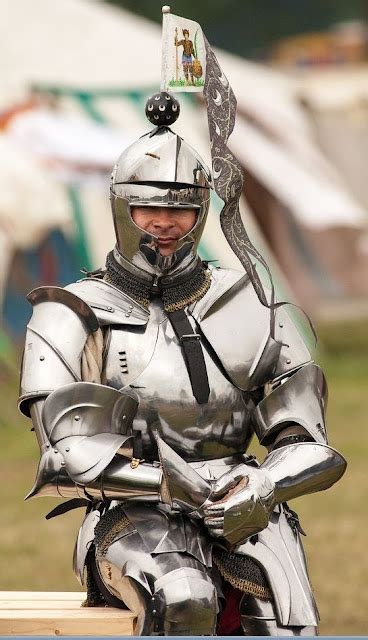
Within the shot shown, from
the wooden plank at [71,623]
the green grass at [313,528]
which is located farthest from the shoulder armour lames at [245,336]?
the green grass at [313,528]

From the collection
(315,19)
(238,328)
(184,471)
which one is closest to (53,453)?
(184,471)

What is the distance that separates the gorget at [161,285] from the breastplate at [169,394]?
0.23 feet

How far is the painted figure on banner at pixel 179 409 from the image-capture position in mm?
4410

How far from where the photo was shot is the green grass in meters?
8.05

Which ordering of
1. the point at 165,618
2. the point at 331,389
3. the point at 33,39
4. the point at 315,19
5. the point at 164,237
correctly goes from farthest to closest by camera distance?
1. the point at 315,19
2. the point at 33,39
3. the point at 331,389
4. the point at 164,237
5. the point at 165,618

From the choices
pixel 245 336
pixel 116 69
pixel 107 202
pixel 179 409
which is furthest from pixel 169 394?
pixel 116 69

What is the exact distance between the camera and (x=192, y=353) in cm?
467

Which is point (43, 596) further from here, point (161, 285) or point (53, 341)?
point (161, 285)

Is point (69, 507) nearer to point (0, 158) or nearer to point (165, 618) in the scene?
point (165, 618)

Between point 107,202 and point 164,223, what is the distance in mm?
10788

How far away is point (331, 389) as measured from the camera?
50.4ft

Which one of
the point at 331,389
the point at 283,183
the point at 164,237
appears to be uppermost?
the point at 164,237

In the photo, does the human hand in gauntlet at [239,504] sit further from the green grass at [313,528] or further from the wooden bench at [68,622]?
the green grass at [313,528]

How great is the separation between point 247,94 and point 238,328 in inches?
524
